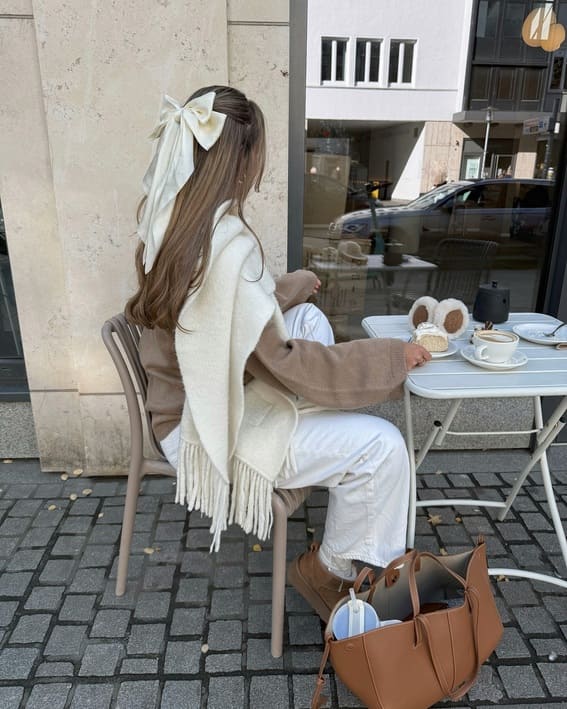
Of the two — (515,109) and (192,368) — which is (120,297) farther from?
(515,109)

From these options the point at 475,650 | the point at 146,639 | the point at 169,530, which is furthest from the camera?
the point at 169,530

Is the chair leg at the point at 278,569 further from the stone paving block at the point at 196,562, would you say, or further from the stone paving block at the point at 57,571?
the stone paving block at the point at 57,571

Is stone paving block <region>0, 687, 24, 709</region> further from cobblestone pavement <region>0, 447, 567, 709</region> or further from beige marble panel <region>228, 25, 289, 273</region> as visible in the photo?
beige marble panel <region>228, 25, 289, 273</region>

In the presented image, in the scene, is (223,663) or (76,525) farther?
(76,525)

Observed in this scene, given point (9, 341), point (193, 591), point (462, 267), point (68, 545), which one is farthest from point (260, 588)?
Result: point (462, 267)

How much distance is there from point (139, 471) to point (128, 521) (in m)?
0.20

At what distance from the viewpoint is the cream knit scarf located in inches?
58.0

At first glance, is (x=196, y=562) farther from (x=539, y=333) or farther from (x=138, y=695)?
(x=539, y=333)

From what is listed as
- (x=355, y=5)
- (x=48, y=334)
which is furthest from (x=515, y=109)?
(x=48, y=334)

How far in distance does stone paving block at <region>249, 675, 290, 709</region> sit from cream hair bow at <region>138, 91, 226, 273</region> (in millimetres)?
1283

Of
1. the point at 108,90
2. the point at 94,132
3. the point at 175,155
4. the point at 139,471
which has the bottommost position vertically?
the point at 139,471

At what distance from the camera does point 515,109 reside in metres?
2.81

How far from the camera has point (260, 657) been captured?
1.79 metres

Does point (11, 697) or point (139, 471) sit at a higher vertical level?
point (139, 471)
